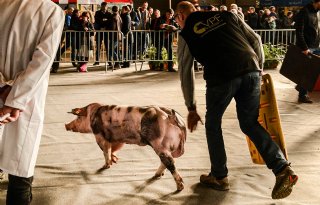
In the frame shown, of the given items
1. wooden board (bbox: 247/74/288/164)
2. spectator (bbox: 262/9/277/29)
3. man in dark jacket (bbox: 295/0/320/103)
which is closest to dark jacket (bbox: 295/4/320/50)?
man in dark jacket (bbox: 295/0/320/103)

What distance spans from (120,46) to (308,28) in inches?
262

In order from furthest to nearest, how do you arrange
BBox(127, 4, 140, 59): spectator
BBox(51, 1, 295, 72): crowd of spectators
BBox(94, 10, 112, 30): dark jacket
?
BBox(94, 10, 112, 30): dark jacket
BBox(127, 4, 140, 59): spectator
BBox(51, 1, 295, 72): crowd of spectators

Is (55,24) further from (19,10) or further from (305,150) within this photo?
(305,150)

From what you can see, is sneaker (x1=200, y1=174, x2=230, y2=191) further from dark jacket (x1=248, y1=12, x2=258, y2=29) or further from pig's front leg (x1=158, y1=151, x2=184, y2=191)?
dark jacket (x1=248, y1=12, x2=258, y2=29)

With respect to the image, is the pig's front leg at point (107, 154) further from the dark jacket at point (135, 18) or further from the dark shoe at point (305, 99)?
the dark jacket at point (135, 18)

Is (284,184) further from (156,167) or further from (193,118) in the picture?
(156,167)

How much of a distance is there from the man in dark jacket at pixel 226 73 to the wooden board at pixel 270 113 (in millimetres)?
243

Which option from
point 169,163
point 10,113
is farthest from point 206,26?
point 10,113

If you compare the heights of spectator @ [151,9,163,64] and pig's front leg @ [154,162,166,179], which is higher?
spectator @ [151,9,163,64]

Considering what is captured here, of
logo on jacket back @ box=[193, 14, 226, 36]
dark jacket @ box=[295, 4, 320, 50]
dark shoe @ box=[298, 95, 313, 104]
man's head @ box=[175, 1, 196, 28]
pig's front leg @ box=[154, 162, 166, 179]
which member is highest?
man's head @ box=[175, 1, 196, 28]

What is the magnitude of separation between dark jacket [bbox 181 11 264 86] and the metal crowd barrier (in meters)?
9.77

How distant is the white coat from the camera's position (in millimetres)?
2973

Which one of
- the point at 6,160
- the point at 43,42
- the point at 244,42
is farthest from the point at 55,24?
the point at 244,42

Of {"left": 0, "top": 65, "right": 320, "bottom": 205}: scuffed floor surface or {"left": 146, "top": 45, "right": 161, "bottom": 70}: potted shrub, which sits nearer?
{"left": 0, "top": 65, "right": 320, "bottom": 205}: scuffed floor surface
